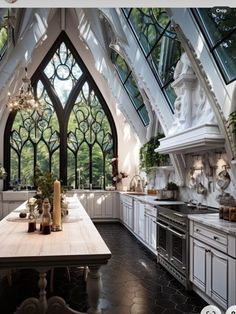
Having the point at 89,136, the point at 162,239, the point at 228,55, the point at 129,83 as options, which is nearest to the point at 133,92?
the point at 129,83

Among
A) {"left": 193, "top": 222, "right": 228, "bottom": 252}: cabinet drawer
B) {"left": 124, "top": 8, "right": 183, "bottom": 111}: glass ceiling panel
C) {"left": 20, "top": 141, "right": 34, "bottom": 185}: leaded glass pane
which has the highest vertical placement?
{"left": 124, "top": 8, "right": 183, "bottom": 111}: glass ceiling panel

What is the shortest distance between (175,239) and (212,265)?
1101 millimetres

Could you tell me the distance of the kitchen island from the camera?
232cm

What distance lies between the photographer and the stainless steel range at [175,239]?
14.1 feet

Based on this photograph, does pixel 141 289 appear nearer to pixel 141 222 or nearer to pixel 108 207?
pixel 141 222

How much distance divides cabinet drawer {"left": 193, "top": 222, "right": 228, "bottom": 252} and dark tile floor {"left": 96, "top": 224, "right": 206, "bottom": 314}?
2.34 ft

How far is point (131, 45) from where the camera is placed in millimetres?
6859

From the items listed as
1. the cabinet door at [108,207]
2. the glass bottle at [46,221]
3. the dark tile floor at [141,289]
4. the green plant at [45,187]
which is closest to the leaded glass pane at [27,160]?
the cabinet door at [108,207]

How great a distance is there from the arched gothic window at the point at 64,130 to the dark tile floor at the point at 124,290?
515 centimetres

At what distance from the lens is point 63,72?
10516 millimetres

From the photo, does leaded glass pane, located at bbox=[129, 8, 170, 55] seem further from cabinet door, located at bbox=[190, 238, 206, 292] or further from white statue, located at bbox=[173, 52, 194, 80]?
cabinet door, located at bbox=[190, 238, 206, 292]

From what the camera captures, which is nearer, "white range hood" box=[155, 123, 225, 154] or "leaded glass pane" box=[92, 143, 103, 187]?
"white range hood" box=[155, 123, 225, 154]

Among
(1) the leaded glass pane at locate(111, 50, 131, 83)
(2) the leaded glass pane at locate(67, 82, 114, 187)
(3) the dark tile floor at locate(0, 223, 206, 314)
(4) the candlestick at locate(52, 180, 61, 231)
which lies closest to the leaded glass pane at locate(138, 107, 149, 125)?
(1) the leaded glass pane at locate(111, 50, 131, 83)

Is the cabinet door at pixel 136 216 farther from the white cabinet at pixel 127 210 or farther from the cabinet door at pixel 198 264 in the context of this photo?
the cabinet door at pixel 198 264
